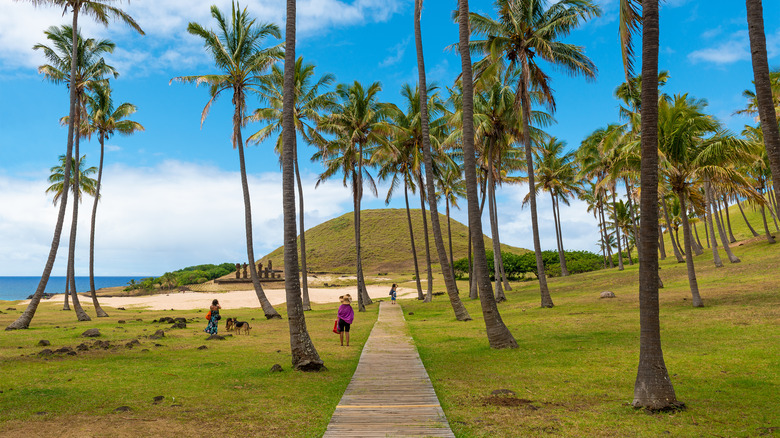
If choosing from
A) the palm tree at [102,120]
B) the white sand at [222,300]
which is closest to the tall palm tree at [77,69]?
the palm tree at [102,120]

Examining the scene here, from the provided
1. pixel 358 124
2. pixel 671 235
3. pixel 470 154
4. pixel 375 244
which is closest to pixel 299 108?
pixel 358 124

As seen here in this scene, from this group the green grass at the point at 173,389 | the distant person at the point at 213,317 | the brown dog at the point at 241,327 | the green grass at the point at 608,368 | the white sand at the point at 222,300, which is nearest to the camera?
the green grass at the point at 608,368

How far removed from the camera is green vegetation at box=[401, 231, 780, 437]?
6.25 meters

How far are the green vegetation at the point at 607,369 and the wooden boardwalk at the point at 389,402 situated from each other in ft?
1.06

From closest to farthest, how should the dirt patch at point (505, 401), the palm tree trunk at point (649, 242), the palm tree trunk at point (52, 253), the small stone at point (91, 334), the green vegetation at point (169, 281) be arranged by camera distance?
the palm tree trunk at point (649, 242) < the dirt patch at point (505, 401) < the small stone at point (91, 334) < the palm tree trunk at point (52, 253) < the green vegetation at point (169, 281)

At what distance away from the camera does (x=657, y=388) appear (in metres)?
6.80

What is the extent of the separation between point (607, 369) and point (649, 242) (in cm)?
380

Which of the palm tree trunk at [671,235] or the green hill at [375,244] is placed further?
the green hill at [375,244]

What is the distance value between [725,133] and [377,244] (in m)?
95.0

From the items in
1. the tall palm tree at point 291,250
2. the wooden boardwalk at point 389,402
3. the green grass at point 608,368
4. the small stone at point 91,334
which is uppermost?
the tall palm tree at point 291,250

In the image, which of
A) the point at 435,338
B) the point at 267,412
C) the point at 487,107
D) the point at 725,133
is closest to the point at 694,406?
the point at 267,412

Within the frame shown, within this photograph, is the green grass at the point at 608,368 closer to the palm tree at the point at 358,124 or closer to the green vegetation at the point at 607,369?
the green vegetation at the point at 607,369

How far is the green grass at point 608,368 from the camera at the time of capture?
625cm

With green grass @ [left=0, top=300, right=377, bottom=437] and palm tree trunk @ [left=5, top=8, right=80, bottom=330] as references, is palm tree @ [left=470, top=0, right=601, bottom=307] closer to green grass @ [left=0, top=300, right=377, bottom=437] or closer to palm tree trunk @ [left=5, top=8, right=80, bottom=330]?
green grass @ [left=0, top=300, right=377, bottom=437]
